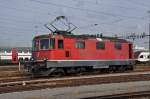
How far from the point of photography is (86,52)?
3134 centimetres

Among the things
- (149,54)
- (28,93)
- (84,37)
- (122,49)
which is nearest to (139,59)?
(149,54)

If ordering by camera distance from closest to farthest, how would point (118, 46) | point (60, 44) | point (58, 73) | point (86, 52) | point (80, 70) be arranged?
point (60, 44) → point (58, 73) → point (80, 70) → point (86, 52) → point (118, 46)

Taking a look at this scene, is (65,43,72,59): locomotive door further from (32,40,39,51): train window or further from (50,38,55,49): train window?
(32,40,39,51): train window

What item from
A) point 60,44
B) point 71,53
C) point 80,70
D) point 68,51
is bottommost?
point 80,70

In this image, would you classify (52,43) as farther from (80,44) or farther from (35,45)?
(80,44)

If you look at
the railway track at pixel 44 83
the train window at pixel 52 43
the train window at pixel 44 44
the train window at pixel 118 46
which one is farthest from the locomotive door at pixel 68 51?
the train window at pixel 118 46

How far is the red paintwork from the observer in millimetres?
28766

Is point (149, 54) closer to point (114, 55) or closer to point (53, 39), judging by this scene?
point (114, 55)

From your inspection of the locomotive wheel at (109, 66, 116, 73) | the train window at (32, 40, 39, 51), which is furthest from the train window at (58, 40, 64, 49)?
the locomotive wheel at (109, 66, 116, 73)

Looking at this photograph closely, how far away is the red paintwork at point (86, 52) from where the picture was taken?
94.4 feet

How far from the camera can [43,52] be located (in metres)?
Result: 28.9

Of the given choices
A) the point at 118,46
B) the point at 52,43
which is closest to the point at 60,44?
the point at 52,43

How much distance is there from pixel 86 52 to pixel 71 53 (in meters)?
1.94

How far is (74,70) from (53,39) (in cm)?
350
